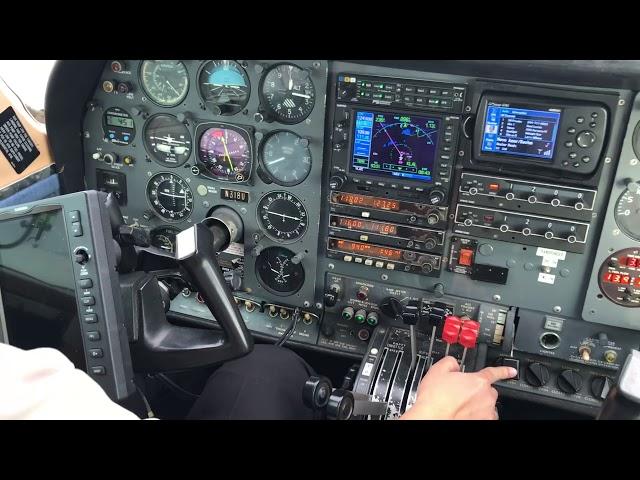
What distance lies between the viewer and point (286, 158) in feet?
9.34

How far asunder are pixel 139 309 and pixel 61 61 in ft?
4.09

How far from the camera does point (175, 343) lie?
2357mm

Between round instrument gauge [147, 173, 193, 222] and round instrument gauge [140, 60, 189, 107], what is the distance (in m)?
0.38

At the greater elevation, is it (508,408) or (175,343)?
(175,343)

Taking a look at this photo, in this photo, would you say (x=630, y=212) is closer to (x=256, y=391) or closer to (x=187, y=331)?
(x=256, y=391)

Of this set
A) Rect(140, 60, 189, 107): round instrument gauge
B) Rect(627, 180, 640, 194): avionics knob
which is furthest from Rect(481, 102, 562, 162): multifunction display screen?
Rect(140, 60, 189, 107): round instrument gauge

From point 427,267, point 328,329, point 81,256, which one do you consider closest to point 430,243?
point 427,267

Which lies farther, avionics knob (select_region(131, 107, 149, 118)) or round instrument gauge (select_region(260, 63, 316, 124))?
avionics knob (select_region(131, 107, 149, 118))

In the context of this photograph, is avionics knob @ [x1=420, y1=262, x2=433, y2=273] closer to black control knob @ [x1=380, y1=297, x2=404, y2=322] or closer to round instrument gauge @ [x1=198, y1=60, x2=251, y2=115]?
black control knob @ [x1=380, y1=297, x2=404, y2=322]

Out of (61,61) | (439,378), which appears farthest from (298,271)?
(61,61)

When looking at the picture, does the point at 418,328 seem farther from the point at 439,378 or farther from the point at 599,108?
the point at 599,108

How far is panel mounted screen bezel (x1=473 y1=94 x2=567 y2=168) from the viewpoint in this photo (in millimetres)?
2359

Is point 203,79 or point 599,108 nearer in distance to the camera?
point 599,108

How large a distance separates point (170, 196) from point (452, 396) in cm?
179
